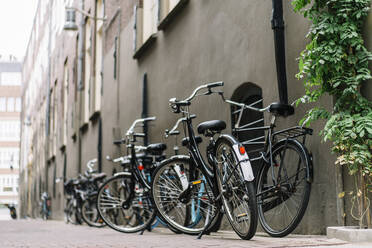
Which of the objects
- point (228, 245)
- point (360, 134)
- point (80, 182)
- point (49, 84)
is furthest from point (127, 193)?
point (49, 84)

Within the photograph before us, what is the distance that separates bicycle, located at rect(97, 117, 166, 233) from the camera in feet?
23.1

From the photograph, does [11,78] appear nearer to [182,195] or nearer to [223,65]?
[223,65]

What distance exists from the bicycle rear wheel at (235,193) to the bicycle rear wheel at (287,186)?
0.25m

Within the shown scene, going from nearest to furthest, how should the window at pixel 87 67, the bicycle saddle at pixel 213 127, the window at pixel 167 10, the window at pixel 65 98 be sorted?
the bicycle saddle at pixel 213 127 < the window at pixel 167 10 < the window at pixel 87 67 < the window at pixel 65 98

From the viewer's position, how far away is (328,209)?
5000mm

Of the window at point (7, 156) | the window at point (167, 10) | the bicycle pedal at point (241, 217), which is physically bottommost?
the bicycle pedal at point (241, 217)

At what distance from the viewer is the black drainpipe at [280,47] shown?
570cm

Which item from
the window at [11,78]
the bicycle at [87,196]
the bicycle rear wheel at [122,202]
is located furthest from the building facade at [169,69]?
the window at [11,78]

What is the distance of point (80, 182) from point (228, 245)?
28.6 ft

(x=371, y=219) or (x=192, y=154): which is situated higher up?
(x=192, y=154)

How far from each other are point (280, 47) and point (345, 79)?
1219mm

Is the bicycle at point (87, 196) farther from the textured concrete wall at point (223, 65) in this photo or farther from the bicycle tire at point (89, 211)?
the textured concrete wall at point (223, 65)

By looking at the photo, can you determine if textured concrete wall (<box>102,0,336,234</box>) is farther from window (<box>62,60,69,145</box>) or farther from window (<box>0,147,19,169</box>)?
window (<box>0,147,19,169</box>)

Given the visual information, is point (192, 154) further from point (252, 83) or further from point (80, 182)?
point (80, 182)
